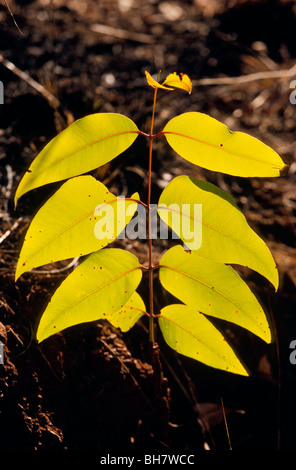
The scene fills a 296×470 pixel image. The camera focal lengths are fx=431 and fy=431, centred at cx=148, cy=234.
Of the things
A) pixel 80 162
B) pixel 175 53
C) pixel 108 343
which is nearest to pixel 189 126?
pixel 80 162

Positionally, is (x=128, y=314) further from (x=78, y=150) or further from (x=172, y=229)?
(x=78, y=150)

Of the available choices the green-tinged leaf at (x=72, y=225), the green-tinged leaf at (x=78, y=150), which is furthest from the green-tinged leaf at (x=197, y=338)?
the green-tinged leaf at (x=78, y=150)

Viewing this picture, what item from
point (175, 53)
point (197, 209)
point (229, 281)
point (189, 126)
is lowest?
point (229, 281)

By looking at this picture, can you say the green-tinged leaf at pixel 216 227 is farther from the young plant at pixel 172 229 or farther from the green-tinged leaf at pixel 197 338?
the green-tinged leaf at pixel 197 338

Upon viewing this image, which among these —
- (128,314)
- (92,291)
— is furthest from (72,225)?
(128,314)
